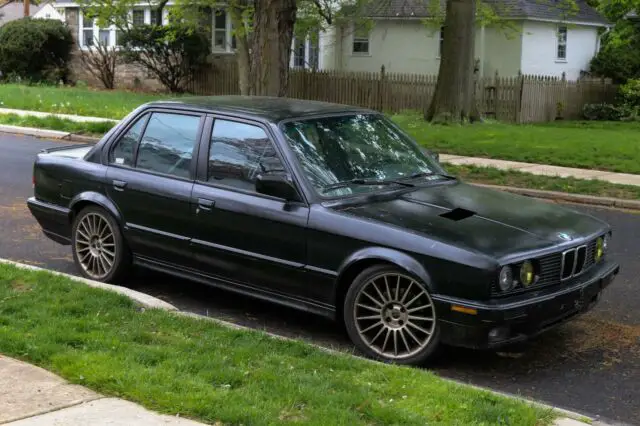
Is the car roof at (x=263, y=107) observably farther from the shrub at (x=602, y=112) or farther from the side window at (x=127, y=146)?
the shrub at (x=602, y=112)

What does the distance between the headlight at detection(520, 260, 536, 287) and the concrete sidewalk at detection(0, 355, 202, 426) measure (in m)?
2.27

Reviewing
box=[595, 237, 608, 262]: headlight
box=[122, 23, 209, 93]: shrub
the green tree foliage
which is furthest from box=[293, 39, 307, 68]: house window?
box=[595, 237, 608, 262]: headlight

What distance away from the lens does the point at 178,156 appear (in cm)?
682

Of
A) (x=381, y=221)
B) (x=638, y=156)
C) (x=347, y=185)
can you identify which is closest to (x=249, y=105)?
(x=347, y=185)

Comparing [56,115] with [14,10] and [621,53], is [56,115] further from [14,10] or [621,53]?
[14,10]

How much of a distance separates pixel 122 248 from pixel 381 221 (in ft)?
8.44

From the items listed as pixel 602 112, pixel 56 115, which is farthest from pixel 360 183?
pixel 602 112

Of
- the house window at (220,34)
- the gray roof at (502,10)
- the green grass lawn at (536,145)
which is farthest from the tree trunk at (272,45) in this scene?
the house window at (220,34)

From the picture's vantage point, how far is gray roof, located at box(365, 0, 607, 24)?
99.1 feet

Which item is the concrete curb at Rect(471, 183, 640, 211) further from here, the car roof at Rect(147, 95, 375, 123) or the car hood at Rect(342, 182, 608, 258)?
the car roof at Rect(147, 95, 375, 123)

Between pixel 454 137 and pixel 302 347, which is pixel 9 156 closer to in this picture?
pixel 454 137

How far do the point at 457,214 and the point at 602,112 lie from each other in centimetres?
2818

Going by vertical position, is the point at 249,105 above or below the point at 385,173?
above

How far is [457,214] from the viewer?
575 centimetres
